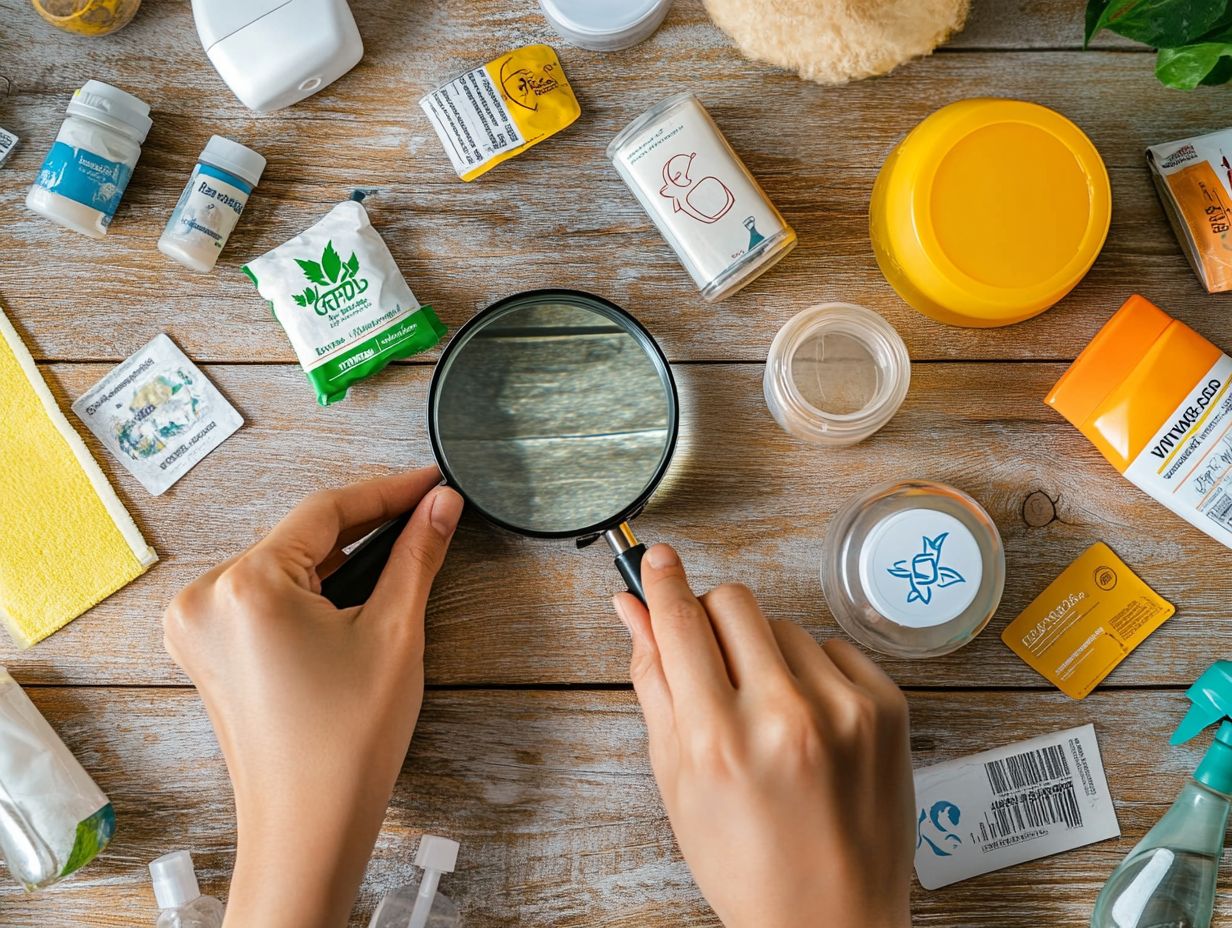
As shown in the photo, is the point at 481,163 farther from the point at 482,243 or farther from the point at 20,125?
the point at 20,125

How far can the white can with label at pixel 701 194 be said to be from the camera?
0.79 meters

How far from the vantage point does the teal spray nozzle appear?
774 millimetres

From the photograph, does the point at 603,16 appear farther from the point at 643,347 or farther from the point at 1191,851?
the point at 1191,851

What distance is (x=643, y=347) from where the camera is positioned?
770 millimetres

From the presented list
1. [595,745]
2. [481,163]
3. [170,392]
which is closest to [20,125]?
[170,392]

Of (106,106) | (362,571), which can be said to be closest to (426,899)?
(362,571)

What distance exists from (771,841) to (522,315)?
46 centimetres

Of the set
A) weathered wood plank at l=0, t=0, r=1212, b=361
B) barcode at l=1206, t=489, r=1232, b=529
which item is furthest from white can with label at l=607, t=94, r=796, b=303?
barcode at l=1206, t=489, r=1232, b=529

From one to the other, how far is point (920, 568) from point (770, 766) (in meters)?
0.25

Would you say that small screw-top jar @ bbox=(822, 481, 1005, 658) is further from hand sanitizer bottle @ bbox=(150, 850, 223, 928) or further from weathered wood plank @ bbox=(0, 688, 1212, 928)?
hand sanitizer bottle @ bbox=(150, 850, 223, 928)

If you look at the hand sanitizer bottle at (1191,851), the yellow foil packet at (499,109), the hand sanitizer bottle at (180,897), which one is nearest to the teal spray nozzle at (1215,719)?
the hand sanitizer bottle at (1191,851)

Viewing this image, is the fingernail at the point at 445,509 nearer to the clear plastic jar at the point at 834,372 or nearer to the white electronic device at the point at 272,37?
the clear plastic jar at the point at 834,372

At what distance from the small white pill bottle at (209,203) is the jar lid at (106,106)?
0.22ft

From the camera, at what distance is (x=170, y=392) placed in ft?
2.72
